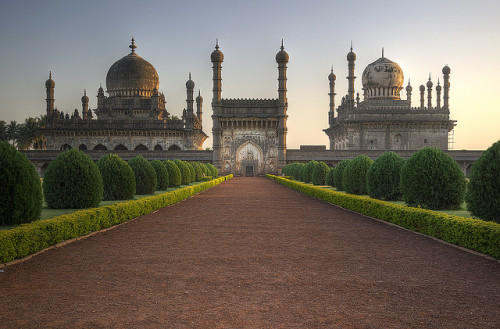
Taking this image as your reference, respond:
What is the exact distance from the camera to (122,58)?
5050cm

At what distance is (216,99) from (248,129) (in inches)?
172

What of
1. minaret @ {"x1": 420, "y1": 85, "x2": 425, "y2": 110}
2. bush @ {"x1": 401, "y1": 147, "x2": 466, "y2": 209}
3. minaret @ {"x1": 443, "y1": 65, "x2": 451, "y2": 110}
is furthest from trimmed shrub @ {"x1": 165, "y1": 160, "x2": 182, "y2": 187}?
minaret @ {"x1": 420, "y1": 85, "x2": 425, "y2": 110}

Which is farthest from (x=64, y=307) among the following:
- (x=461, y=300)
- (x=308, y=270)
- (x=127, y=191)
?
(x=127, y=191)

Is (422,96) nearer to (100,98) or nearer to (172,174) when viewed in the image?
(100,98)

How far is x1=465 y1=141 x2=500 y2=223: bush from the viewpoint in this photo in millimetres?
7723

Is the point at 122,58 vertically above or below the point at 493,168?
above

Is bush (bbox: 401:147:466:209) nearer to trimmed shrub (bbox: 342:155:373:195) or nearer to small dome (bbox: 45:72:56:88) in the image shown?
trimmed shrub (bbox: 342:155:373:195)

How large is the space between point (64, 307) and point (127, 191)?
31.0 feet

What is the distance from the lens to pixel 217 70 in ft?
139

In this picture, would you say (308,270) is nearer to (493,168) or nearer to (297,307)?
(297,307)

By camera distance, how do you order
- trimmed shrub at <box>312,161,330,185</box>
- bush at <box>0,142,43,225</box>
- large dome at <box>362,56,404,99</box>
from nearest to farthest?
bush at <box>0,142,43,225</box> < trimmed shrub at <box>312,161,330,185</box> < large dome at <box>362,56,404,99</box>

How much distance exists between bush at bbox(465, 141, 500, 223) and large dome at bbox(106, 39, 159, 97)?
45.4m

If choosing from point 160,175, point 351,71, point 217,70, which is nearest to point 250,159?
point 217,70

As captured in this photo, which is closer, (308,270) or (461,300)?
(461,300)
